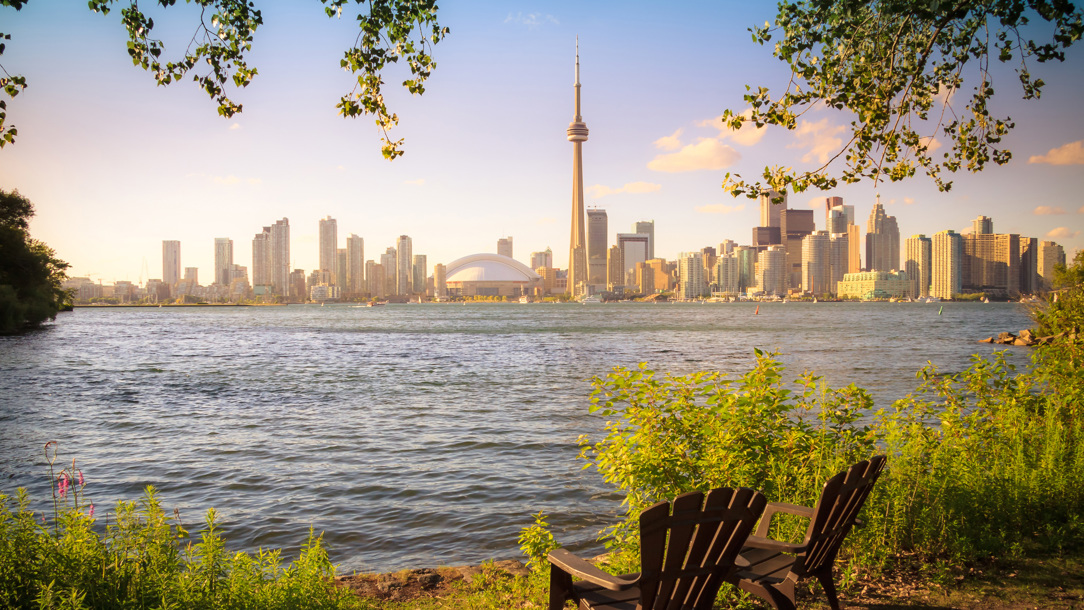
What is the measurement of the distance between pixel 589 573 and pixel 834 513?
1421 mm

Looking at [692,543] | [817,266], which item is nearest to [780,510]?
[692,543]

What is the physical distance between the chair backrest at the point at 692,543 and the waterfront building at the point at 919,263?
181m

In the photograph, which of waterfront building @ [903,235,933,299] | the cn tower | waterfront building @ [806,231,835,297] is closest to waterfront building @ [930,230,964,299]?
waterfront building @ [903,235,933,299]

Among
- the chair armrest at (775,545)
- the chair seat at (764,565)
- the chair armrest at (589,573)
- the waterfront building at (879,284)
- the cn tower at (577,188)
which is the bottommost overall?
the chair seat at (764,565)

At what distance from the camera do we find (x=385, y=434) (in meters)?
13.2

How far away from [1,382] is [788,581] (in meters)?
26.4

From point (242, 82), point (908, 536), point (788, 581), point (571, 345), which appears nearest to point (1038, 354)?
point (908, 536)

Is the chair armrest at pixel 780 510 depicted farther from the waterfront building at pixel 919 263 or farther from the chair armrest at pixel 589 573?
the waterfront building at pixel 919 263

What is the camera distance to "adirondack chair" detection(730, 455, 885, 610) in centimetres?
334

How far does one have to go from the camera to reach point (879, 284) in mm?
175625

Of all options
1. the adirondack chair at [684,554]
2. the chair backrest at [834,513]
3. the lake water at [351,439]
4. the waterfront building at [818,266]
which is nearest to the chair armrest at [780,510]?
the chair backrest at [834,513]

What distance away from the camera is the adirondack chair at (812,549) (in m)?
3.34

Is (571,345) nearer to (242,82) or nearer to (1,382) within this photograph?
(1,382)

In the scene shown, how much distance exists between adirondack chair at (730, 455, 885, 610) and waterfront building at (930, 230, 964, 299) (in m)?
170
